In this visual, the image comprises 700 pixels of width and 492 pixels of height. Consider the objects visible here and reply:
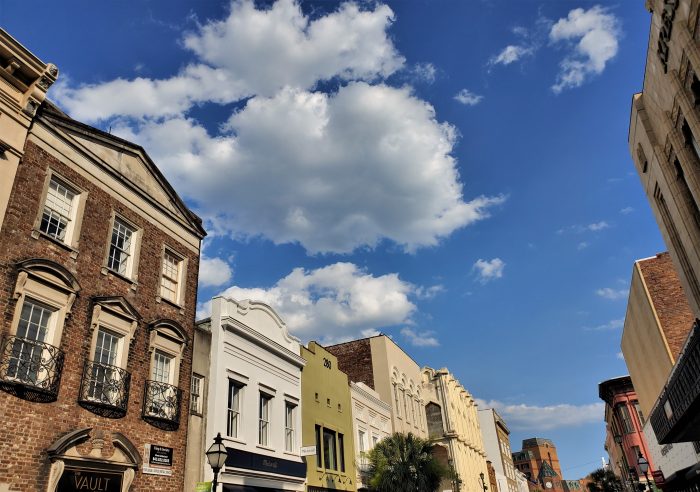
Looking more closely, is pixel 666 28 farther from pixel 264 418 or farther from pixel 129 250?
pixel 264 418

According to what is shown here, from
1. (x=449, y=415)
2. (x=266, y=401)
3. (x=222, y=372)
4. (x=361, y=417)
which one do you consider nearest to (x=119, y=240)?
(x=222, y=372)

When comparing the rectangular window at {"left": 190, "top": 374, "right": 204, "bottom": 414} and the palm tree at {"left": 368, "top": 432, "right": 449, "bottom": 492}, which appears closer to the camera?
the rectangular window at {"left": 190, "top": 374, "right": 204, "bottom": 414}

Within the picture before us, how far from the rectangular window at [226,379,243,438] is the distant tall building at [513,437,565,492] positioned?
168416 mm

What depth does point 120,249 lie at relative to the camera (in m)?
15.5

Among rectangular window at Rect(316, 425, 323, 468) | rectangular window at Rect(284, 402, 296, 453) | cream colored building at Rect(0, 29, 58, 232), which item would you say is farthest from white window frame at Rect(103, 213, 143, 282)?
rectangular window at Rect(316, 425, 323, 468)

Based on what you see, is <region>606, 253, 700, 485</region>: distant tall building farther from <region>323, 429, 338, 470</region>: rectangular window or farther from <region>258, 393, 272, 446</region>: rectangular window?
<region>258, 393, 272, 446</region>: rectangular window

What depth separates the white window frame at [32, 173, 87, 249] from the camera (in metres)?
12.8

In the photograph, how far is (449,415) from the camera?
41.2 metres

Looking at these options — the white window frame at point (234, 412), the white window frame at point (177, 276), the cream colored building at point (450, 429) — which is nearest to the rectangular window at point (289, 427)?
the white window frame at point (234, 412)

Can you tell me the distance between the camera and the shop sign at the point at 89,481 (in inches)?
465

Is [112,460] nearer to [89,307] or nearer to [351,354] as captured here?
[89,307]

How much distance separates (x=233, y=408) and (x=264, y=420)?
205cm

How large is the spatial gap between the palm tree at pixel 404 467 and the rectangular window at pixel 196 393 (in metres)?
11.3

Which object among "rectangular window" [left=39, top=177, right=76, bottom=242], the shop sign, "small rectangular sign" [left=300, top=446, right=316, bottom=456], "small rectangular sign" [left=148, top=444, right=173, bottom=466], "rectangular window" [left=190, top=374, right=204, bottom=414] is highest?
"rectangular window" [left=39, top=177, right=76, bottom=242]
